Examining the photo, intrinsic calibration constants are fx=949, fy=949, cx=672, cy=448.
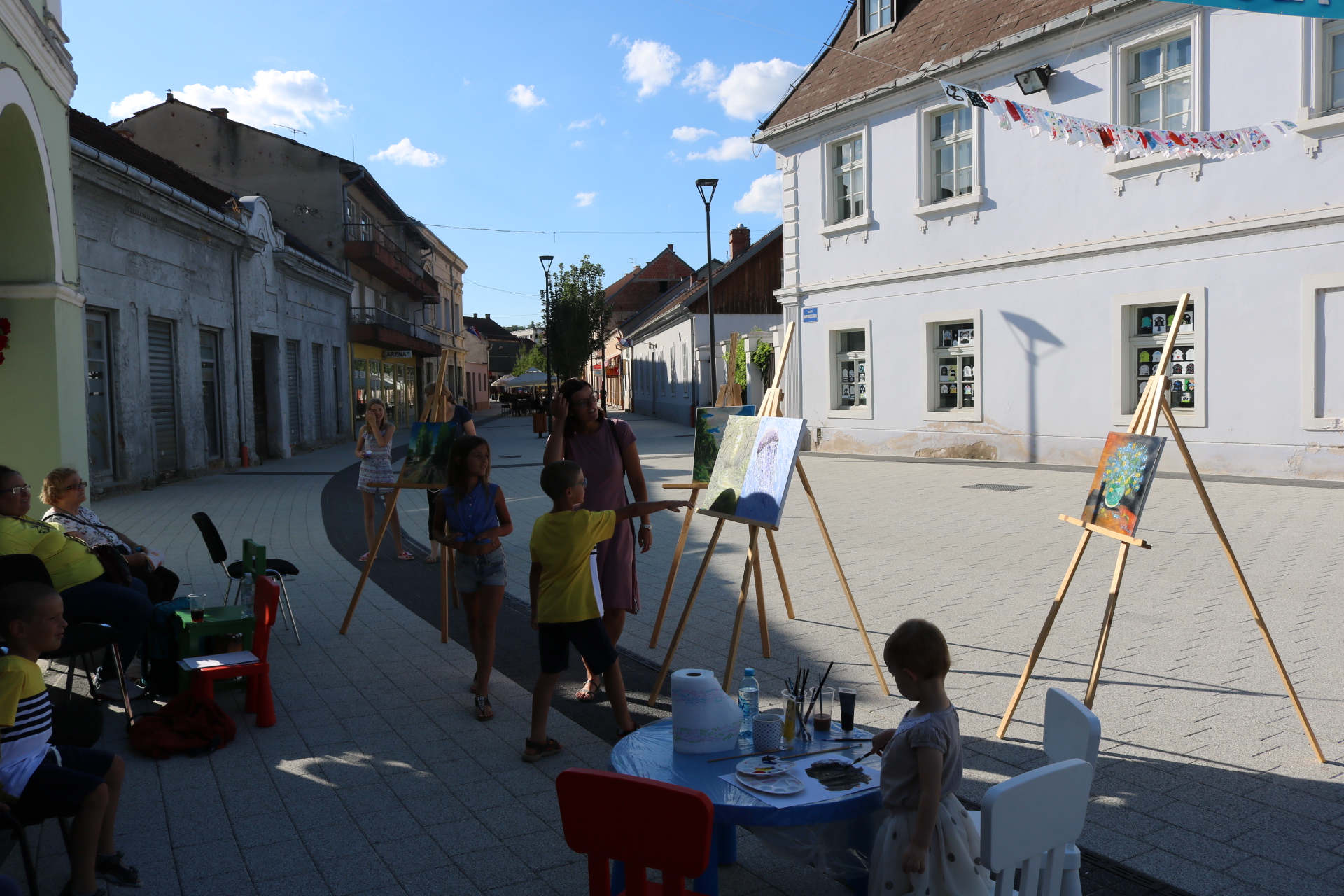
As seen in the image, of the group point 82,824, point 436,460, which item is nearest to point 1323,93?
point 436,460

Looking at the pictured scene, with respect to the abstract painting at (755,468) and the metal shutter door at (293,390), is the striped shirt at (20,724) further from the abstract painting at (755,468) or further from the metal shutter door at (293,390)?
the metal shutter door at (293,390)

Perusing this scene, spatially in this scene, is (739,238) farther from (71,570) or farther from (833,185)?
(71,570)

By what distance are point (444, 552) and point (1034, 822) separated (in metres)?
5.42

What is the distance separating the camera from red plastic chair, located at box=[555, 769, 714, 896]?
193cm

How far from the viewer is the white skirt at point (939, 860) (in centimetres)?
258

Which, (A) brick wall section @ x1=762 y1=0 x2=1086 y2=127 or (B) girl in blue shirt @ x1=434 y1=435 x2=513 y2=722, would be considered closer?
(B) girl in blue shirt @ x1=434 y1=435 x2=513 y2=722

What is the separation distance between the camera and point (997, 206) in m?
16.5

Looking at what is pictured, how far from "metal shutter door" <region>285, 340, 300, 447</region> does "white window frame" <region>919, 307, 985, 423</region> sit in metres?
16.5

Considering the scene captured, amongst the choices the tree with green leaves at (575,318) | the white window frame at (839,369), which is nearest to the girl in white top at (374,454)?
the white window frame at (839,369)

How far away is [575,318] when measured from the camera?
47.2m

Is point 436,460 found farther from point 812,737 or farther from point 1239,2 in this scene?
point 1239,2

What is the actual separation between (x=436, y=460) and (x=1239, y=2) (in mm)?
5422

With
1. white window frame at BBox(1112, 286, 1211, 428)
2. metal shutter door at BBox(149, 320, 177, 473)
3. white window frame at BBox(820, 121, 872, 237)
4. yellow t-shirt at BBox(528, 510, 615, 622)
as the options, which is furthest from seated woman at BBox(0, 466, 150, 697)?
white window frame at BBox(820, 121, 872, 237)

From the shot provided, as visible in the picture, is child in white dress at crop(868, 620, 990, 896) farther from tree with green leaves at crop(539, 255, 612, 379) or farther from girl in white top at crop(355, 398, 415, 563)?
tree with green leaves at crop(539, 255, 612, 379)
